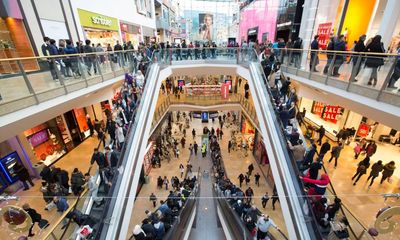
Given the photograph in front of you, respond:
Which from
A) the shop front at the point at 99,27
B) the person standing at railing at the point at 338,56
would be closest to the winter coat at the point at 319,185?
the person standing at railing at the point at 338,56

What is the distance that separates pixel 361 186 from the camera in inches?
294

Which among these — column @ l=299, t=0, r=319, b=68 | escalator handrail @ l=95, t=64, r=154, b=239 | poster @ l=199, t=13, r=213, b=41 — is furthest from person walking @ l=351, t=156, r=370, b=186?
poster @ l=199, t=13, r=213, b=41

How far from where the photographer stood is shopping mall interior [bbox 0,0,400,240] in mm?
4230

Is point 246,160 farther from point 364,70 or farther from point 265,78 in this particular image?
point 364,70

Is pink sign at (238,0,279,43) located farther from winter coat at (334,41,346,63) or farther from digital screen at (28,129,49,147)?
digital screen at (28,129,49,147)

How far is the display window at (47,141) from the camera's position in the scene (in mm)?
8086

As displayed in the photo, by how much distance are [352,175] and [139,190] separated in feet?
35.1

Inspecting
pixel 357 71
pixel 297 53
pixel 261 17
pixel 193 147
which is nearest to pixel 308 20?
pixel 297 53

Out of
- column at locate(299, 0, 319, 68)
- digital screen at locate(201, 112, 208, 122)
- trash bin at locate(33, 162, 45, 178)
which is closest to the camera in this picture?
trash bin at locate(33, 162, 45, 178)

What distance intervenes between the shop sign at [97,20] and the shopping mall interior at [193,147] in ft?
0.31

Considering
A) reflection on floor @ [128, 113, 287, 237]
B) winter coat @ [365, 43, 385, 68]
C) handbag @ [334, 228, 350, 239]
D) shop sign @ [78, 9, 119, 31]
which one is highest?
shop sign @ [78, 9, 119, 31]

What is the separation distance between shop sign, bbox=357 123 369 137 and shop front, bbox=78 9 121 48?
51.6ft

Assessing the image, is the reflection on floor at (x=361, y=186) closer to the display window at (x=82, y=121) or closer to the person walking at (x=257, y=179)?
the person walking at (x=257, y=179)

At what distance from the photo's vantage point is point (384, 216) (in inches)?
134
